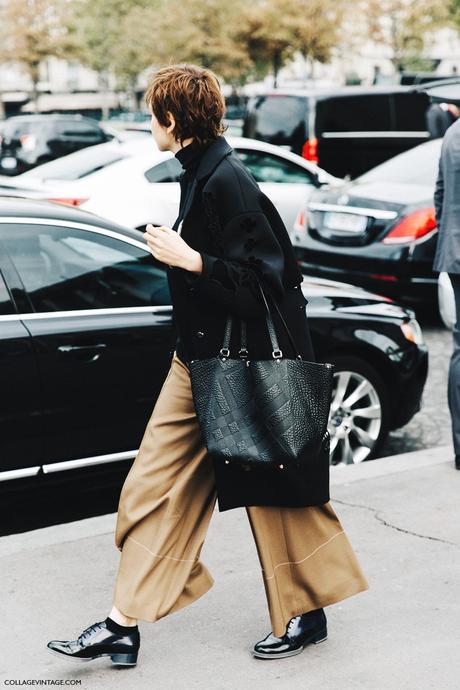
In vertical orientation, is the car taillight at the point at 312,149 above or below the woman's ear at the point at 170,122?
below

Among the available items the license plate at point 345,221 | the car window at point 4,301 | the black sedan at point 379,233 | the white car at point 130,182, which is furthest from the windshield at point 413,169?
the car window at point 4,301

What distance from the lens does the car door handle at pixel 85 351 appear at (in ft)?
15.0

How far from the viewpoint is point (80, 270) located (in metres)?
4.85

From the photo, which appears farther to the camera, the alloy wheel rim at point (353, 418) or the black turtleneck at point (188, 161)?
the alloy wheel rim at point (353, 418)

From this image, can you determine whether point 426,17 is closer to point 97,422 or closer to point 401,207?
point 401,207

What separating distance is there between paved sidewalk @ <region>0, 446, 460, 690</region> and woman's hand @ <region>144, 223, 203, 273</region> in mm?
1249

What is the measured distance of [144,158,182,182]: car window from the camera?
9.90 meters

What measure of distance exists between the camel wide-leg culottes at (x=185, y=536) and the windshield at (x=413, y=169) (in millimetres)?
6165

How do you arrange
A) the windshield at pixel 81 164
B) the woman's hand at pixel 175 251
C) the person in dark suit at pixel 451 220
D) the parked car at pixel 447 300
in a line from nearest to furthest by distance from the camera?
the woman's hand at pixel 175 251 → the person in dark suit at pixel 451 220 → the parked car at pixel 447 300 → the windshield at pixel 81 164

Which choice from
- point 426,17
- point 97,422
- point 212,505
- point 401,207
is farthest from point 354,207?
point 426,17

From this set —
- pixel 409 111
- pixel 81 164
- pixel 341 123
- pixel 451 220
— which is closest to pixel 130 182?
pixel 81 164

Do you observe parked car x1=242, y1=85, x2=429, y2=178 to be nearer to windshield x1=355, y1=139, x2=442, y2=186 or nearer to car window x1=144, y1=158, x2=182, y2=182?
windshield x1=355, y1=139, x2=442, y2=186

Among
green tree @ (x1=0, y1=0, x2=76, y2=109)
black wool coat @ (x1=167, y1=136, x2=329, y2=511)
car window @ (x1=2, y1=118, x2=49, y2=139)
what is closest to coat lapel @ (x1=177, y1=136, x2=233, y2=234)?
black wool coat @ (x1=167, y1=136, x2=329, y2=511)

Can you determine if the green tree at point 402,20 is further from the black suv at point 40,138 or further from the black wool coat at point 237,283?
the black wool coat at point 237,283
